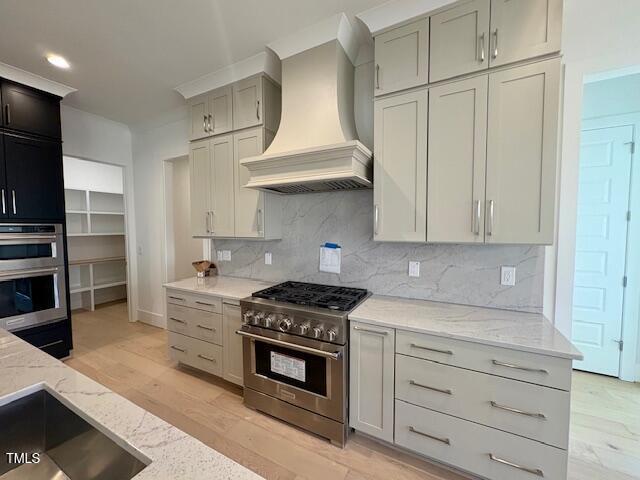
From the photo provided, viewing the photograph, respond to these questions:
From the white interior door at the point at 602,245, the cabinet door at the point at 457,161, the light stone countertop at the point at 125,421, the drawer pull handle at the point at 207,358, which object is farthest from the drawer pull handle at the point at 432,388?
the white interior door at the point at 602,245

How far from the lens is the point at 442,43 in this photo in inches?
67.2

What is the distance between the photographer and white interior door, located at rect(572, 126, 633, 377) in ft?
8.18

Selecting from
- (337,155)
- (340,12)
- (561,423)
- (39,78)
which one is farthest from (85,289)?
(561,423)

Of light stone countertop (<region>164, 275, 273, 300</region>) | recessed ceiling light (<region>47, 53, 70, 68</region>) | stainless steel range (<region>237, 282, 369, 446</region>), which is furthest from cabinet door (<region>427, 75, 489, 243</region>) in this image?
recessed ceiling light (<region>47, 53, 70, 68</region>)

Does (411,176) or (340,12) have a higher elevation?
(340,12)

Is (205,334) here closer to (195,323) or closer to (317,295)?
(195,323)

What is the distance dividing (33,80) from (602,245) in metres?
5.61

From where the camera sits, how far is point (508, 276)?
6.10ft

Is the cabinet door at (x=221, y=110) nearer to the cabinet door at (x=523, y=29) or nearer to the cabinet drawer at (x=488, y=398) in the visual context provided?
the cabinet door at (x=523, y=29)

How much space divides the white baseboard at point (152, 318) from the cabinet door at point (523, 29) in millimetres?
4531

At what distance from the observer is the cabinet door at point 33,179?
8.17 ft

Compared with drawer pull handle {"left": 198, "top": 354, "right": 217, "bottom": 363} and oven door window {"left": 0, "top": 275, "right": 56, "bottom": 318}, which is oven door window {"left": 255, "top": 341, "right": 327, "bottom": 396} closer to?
drawer pull handle {"left": 198, "top": 354, "right": 217, "bottom": 363}

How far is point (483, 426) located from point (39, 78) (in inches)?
178

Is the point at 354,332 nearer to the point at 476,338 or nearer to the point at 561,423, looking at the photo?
the point at 476,338
